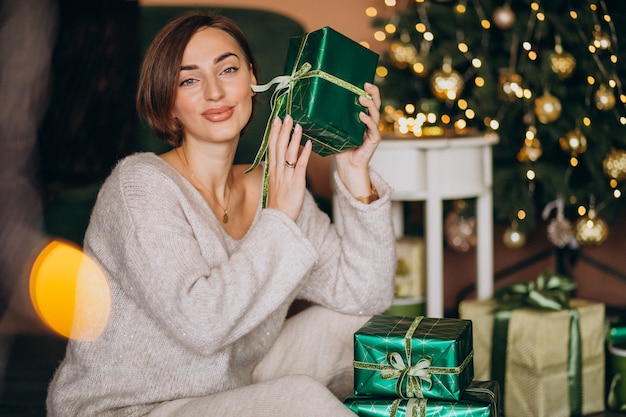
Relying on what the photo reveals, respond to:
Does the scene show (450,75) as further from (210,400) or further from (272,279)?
(210,400)

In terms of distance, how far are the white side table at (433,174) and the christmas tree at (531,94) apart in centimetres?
13

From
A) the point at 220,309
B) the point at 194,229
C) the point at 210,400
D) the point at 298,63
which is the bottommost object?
the point at 210,400

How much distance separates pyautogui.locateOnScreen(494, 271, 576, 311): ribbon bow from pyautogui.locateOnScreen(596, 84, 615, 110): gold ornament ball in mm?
597

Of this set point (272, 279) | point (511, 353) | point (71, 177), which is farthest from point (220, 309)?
point (71, 177)

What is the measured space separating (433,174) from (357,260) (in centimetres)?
75

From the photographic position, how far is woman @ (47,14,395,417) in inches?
48.1

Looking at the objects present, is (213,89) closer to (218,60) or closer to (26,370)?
(218,60)

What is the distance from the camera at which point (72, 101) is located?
2.51m

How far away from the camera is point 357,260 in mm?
1545

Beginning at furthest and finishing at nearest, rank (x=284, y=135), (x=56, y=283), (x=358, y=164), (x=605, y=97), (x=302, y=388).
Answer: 1. (x=56, y=283)
2. (x=605, y=97)
3. (x=358, y=164)
4. (x=284, y=135)
5. (x=302, y=388)

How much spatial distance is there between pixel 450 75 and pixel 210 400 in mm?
1581

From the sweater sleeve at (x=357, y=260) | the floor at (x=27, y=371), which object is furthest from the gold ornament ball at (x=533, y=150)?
the sweater sleeve at (x=357, y=260)

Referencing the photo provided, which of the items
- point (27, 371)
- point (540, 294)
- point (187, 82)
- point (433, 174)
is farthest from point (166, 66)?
point (27, 371)

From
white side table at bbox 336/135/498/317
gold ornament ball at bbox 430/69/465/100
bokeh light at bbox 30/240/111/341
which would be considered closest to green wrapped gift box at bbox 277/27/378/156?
white side table at bbox 336/135/498/317
